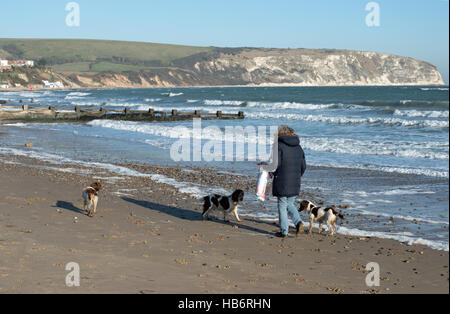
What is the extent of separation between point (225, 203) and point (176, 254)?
2547 mm

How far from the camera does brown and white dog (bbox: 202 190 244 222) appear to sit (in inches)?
372

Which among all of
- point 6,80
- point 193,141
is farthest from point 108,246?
point 6,80

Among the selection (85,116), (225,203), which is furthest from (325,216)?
(85,116)

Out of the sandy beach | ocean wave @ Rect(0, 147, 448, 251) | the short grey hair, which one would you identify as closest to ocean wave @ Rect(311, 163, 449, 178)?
ocean wave @ Rect(0, 147, 448, 251)

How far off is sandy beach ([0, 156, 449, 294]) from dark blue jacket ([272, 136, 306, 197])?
0.80 m

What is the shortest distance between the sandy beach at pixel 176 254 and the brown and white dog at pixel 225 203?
0.82 ft

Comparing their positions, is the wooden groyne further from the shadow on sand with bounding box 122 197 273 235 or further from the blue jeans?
the blue jeans

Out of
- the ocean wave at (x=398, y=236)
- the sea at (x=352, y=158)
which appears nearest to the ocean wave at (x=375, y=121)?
the sea at (x=352, y=158)

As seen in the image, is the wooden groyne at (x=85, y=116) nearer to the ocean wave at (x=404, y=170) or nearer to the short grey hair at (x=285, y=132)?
the ocean wave at (x=404, y=170)

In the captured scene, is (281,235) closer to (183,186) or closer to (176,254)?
(176,254)

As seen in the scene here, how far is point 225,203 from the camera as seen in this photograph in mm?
9516

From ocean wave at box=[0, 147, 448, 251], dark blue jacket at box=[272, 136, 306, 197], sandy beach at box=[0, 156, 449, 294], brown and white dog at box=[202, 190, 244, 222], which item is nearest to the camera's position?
sandy beach at box=[0, 156, 449, 294]

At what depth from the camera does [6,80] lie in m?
155
